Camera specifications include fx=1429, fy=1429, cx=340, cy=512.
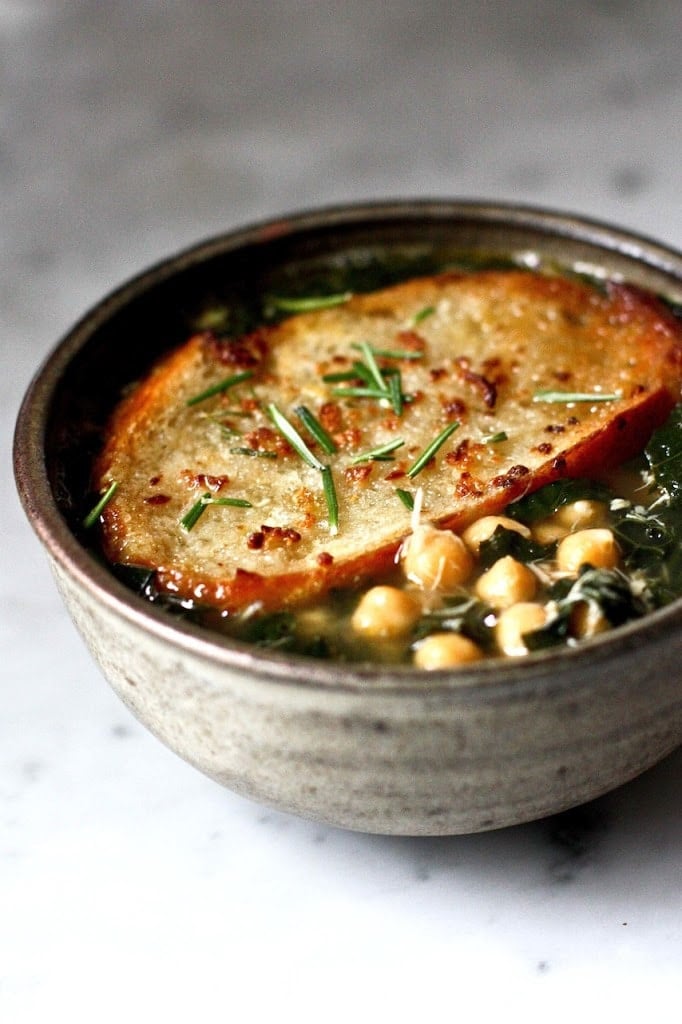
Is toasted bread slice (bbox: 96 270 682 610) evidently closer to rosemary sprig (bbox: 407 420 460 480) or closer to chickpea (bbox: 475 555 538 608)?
rosemary sprig (bbox: 407 420 460 480)

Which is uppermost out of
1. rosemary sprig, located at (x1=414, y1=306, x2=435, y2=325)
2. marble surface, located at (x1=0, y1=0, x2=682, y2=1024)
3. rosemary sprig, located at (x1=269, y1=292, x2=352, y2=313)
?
rosemary sprig, located at (x1=414, y1=306, x2=435, y2=325)

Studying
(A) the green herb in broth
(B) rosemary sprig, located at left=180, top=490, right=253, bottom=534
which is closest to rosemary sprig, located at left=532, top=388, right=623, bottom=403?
(A) the green herb in broth

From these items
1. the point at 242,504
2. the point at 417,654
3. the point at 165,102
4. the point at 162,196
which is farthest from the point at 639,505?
the point at 165,102

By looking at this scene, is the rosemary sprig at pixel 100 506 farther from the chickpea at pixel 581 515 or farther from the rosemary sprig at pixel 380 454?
the chickpea at pixel 581 515

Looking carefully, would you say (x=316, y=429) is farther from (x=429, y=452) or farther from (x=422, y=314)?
(x=422, y=314)

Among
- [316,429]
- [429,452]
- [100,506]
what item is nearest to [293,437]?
[316,429]
